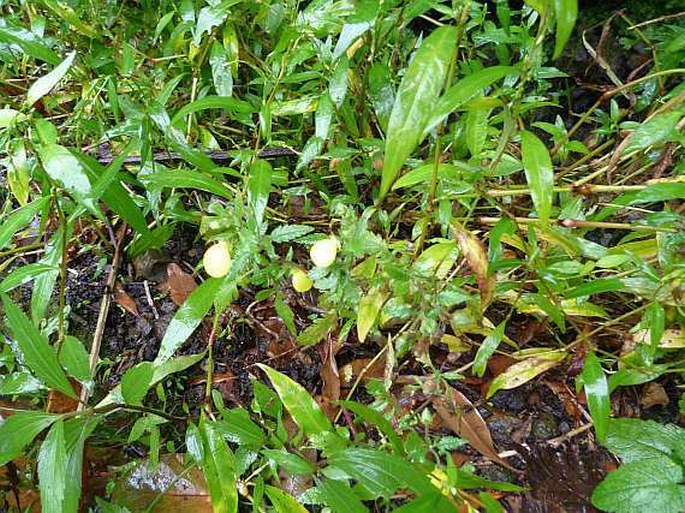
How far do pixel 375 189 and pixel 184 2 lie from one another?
55cm

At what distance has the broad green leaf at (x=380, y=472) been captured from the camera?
30.9 inches

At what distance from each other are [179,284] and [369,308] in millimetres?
503

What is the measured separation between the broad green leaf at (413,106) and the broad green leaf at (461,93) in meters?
0.02

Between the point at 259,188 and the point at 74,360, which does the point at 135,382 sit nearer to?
the point at 74,360

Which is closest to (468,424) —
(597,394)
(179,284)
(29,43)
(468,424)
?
(468,424)

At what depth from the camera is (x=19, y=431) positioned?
2.62 feet

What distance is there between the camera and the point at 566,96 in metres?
1.45

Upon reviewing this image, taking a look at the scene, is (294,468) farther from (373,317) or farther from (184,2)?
(184,2)

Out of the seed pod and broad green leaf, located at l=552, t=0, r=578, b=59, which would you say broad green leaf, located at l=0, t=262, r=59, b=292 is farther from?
broad green leaf, located at l=552, t=0, r=578, b=59

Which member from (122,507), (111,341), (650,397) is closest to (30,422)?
(122,507)

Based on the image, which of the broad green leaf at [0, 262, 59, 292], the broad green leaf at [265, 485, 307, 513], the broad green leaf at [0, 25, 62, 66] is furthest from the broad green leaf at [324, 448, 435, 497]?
the broad green leaf at [0, 25, 62, 66]

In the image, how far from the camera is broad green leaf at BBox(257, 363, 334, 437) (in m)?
0.93

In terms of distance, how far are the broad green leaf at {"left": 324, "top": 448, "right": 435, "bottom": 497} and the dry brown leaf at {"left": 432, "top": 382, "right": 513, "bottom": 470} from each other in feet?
0.80

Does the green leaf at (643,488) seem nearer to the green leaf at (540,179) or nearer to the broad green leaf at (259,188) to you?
the green leaf at (540,179)
